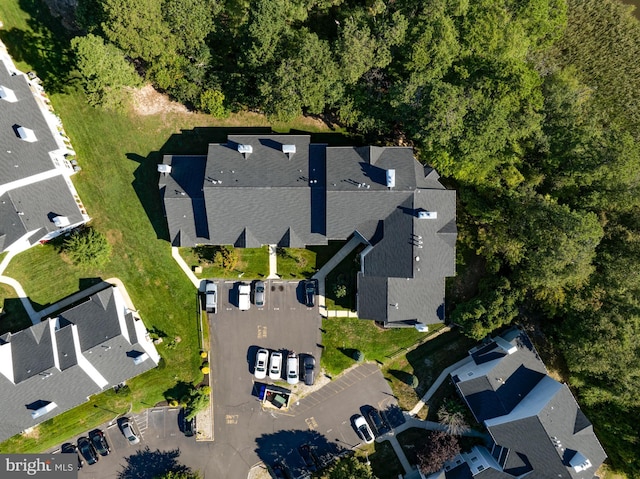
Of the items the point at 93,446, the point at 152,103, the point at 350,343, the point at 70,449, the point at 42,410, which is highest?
the point at 152,103

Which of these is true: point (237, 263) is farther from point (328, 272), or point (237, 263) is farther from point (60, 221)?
point (60, 221)

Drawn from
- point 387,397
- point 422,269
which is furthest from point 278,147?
point 387,397

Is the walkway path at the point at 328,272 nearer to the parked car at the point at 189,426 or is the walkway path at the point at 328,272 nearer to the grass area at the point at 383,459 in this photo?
the grass area at the point at 383,459

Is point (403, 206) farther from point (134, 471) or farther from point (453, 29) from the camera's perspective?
point (134, 471)

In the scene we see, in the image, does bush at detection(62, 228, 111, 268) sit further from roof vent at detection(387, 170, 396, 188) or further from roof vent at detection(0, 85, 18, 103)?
roof vent at detection(387, 170, 396, 188)

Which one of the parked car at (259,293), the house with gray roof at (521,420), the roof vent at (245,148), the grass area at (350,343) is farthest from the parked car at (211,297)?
the house with gray roof at (521,420)

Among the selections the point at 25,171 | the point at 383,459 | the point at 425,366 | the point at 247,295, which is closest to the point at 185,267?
the point at 247,295
